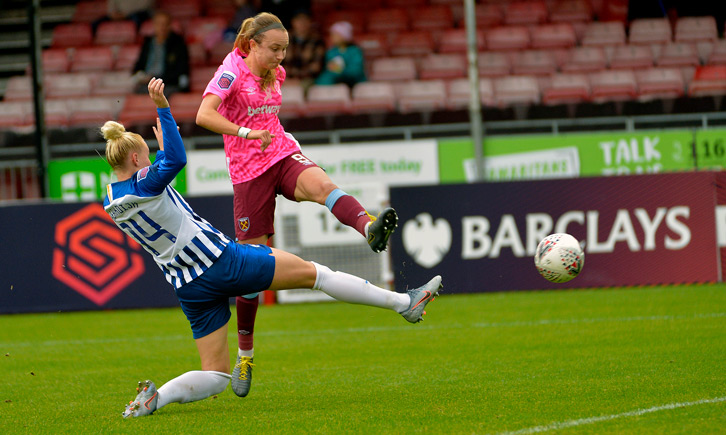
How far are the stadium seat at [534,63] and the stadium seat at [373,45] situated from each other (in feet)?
7.78

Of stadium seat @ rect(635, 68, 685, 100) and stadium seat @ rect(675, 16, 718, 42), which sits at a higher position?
stadium seat @ rect(675, 16, 718, 42)

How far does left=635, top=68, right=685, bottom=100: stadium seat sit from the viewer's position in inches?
609

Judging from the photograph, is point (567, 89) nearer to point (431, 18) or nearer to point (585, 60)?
point (585, 60)

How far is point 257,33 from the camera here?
6.30 m

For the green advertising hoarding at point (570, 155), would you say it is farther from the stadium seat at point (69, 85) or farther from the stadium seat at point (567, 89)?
the stadium seat at point (69, 85)

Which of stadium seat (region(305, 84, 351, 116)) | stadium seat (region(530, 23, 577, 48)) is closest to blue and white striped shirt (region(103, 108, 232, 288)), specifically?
stadium seat (region(305, 84, 351, 116))

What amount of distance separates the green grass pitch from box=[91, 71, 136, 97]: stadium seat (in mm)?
6173

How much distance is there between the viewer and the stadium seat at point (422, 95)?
15858mm

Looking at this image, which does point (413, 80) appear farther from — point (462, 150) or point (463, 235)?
point (463, 235)

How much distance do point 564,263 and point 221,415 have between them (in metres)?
2.27

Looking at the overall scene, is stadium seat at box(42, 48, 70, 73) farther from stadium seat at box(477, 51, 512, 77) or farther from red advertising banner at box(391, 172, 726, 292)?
red advertising banner at box(391, 172, 726, 292)

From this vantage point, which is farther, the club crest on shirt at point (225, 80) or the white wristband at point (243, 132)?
the club crest on shirt at point (225, 80)

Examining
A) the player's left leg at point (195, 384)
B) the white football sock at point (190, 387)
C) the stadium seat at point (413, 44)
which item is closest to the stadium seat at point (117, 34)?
the stadium seat at point (413, 44)

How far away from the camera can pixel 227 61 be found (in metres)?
6.42
